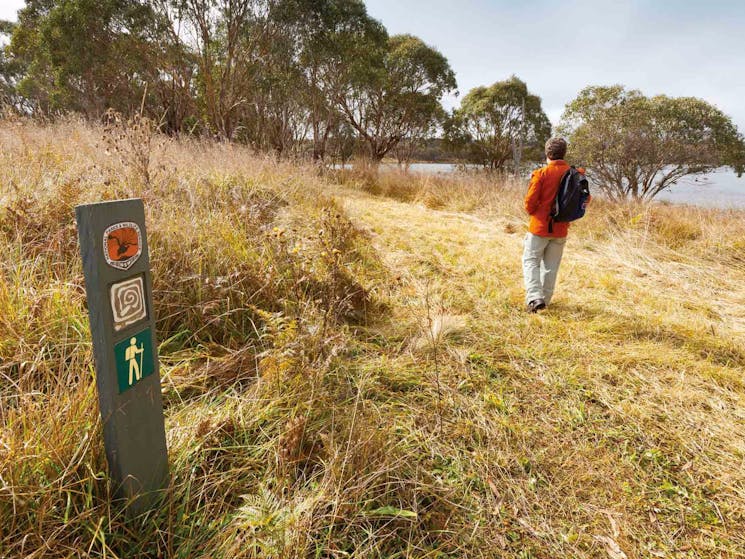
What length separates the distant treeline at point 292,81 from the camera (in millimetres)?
10648

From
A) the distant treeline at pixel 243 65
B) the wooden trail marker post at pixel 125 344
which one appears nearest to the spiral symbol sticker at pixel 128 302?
the wooden trail marker post at pixel 125 344

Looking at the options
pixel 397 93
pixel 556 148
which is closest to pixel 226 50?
pixel 397 93

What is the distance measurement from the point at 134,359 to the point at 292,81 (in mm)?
14605

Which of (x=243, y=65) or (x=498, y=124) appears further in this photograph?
(x=498, y=124)

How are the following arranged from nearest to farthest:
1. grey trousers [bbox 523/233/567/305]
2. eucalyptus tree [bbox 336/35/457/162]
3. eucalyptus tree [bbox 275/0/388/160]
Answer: grey trousers [bbox 523/233/567/305] < eucalyptus tree [bbox 275/0/388/160] < eucalyptus tree [bbox 336/35/457/162]

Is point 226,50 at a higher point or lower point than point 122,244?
higher

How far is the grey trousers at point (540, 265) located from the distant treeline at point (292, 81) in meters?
6.89

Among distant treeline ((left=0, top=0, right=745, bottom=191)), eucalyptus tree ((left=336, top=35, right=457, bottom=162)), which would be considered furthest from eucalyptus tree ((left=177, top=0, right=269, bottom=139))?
eucalyptus tree ((left=336, top=35, right=457, bottom=162))

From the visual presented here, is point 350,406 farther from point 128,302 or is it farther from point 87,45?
point 87,45

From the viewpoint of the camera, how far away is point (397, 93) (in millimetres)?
16109

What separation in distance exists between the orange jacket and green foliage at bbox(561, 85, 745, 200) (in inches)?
345

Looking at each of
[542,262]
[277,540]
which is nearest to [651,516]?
[277,540]

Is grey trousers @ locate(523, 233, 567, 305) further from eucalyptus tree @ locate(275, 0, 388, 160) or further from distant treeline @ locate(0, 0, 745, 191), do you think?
eucalyptus tree @ locate(275, 0, 388, 160)

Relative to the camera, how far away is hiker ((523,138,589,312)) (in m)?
3.12
